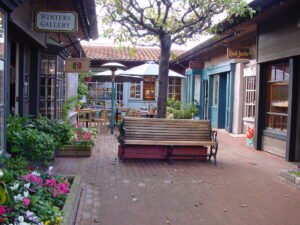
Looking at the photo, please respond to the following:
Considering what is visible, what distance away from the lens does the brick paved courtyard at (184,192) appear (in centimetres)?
504

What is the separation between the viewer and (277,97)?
10.4 metres

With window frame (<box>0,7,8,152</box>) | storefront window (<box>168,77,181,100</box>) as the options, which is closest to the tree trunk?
window frame (<box>0,7,8,152</box>)

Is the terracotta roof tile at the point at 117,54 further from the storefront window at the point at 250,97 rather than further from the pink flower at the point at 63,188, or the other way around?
the pink flower at the point at 63,188

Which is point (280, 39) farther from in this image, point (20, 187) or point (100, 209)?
point (20, 187)

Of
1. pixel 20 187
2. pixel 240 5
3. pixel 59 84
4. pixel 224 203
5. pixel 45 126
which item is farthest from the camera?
pixel 59 84

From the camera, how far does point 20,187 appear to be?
4031mm

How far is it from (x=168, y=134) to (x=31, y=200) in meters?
5.29

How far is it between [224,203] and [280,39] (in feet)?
17.2

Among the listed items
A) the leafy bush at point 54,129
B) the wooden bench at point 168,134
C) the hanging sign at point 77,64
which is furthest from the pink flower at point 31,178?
the hanging sign at point 77,64

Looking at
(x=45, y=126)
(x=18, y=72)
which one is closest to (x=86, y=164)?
(x=45, y=126)

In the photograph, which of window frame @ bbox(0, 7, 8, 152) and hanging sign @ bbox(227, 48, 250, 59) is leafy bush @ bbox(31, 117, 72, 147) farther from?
hanging sign @ bbox(227, 48, 250, 59)

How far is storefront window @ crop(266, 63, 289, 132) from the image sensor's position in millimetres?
9843

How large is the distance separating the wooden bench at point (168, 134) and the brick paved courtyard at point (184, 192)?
1.32ft

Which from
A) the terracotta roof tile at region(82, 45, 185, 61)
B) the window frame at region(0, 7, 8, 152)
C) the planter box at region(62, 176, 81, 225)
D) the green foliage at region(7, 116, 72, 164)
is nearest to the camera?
the planter box at region(62, 176, 81, 225)
